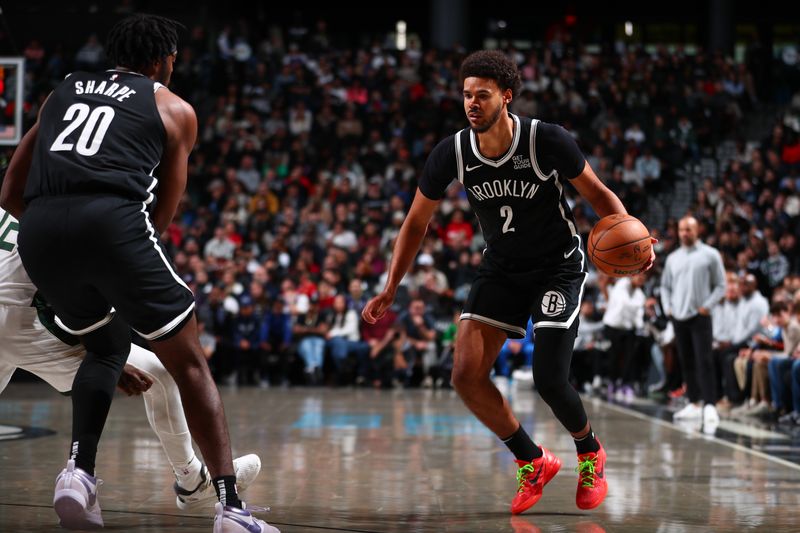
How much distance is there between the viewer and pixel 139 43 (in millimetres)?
4027

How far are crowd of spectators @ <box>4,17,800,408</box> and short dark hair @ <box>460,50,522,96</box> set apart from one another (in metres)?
6.97

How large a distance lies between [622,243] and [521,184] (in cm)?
52

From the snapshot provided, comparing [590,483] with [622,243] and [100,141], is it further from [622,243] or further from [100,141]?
[100,141]

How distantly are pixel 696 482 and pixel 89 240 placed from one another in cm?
367

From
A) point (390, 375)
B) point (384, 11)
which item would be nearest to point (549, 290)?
point (390, 375)

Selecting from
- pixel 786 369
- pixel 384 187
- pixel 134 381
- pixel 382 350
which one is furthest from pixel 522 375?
pixel 134 381

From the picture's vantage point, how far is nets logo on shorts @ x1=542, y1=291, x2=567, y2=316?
16.4ft

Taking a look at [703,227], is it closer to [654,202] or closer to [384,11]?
[654,202]

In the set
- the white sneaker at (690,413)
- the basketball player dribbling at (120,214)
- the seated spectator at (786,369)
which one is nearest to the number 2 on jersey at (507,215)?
the basketball player dribbling at (120,214)

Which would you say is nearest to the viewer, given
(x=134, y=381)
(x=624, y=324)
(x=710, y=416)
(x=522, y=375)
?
(x=134, y=381)

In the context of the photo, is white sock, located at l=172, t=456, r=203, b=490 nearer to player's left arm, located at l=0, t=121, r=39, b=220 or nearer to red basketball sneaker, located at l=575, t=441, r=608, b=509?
player's left arm, located at l=0, t=121, r=39, b=220

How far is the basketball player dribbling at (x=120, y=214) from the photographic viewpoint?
12.3 ft

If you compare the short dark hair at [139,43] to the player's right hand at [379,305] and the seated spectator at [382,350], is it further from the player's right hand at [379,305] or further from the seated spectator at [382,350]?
the seated spectator at [382,350]

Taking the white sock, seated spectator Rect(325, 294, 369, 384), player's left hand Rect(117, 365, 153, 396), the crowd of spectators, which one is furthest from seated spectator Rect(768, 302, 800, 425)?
player's left hand Rect(117, 365, 153, 396)
